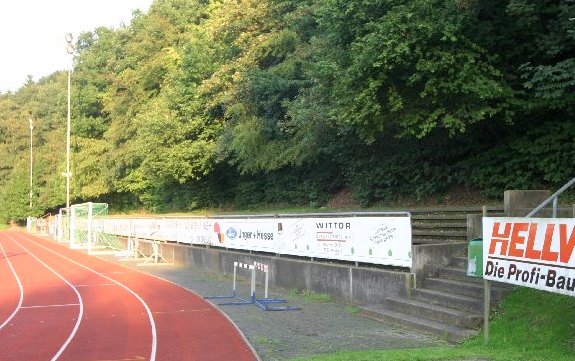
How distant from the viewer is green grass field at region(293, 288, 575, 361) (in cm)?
853

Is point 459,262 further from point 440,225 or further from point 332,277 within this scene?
point 440,225

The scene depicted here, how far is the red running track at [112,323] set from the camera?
1016 cm

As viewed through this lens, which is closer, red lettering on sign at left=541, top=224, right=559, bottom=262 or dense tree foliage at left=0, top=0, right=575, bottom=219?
red lettering on sign at left=541, top=224, right=559, bottom=262

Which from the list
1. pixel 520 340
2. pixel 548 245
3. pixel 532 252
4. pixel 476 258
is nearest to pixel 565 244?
pixel 548 245

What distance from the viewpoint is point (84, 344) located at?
10914 millimetres

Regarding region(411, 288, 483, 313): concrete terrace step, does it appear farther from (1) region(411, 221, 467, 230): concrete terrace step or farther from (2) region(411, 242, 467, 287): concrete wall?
(1) region(411, 221, 467, 230): concrete terrace step

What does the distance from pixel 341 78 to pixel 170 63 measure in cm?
3464

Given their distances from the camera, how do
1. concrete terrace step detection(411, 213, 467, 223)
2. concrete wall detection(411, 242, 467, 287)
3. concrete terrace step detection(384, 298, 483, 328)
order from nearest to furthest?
concrete terrace step detection(384, 298, 483, 328), concrete wall detection(411, 242, 467, 287), concrete terrace step detection(411, 213, 467, 223)

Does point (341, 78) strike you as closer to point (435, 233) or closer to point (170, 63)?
point (435, 233)

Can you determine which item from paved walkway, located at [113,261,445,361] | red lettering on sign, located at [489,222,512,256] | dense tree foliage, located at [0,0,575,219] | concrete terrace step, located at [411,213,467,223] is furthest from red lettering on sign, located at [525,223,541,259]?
concrete terrace step, located at [411,213,467,223]

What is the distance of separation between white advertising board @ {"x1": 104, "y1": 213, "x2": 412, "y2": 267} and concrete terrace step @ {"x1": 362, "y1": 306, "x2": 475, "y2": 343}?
45.8 inches

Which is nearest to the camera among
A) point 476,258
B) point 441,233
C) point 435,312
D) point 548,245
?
point 548,245

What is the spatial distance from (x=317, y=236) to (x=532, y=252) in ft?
27.0

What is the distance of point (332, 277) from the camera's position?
15523 millimetres
